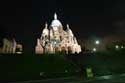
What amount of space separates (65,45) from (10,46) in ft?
98.8

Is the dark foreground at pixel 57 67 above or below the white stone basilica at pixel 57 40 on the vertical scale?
below

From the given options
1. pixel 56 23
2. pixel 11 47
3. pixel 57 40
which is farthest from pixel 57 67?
pixel 56 23


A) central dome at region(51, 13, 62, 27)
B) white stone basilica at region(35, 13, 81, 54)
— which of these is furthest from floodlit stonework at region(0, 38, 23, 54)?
central dome at region(51, 13, 62, 27)

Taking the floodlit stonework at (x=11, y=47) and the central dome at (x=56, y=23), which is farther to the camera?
the central dome at (x=56, y=23)

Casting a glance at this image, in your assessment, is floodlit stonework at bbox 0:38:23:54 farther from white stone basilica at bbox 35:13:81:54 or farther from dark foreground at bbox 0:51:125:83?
dark foreground at bbox 0:51:125:83

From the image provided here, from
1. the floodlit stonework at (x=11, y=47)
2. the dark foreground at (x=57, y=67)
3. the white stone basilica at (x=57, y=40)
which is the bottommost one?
the dark foreground at (x=57, y=67)

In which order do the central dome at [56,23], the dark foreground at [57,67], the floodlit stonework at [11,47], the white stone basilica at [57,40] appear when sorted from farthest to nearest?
the central dome at [56,23], the white stone basilica at [57,40], the floodlit stonework at [11,47], the dark foreground at [57,67]

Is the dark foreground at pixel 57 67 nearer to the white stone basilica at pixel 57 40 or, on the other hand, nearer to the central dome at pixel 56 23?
the white stone basilica at pixel 57 40

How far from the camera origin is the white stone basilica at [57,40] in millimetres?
108812

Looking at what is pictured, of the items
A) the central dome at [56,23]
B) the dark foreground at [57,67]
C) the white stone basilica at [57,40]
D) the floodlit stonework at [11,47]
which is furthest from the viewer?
the central dome at [56,23]

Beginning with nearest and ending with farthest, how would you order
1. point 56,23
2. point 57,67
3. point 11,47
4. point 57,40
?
point 57,67, point 11,47, point 57,40, point 56,23

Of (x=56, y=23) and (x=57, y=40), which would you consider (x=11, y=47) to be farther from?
(x=56, y=23)

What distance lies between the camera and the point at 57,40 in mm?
114938

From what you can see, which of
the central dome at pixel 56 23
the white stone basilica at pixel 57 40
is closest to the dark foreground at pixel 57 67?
the white stone basilica at pixel 57 40
